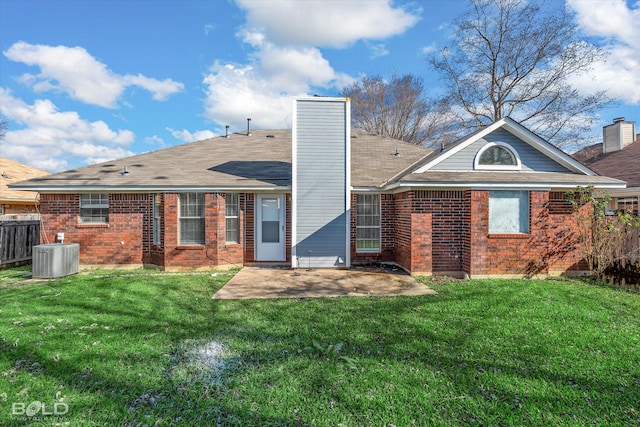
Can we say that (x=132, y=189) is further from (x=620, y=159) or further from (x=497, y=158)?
(x=620, y=159)

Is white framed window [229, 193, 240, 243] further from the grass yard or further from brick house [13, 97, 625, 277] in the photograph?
the grass yard

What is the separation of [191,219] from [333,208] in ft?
14.8

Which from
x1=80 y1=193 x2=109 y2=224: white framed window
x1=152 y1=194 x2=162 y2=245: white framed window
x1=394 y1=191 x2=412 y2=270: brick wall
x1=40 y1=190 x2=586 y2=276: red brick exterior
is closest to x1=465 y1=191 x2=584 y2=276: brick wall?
x1=40 y1=190 x2=586 y2=276: red brick exterior

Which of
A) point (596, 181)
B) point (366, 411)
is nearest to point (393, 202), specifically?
point (596, 181)

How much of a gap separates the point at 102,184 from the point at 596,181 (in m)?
14.3

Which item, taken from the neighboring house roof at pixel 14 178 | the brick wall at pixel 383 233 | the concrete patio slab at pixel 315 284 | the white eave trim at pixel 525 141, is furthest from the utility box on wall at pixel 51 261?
the white eave trim at pixel 525 141

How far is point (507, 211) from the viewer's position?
28.5 feet

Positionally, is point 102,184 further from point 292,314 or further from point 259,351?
point 259,351

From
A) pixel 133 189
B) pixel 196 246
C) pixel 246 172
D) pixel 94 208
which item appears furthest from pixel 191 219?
pixel 94 208

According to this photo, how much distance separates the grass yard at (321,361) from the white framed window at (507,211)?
2459 mm

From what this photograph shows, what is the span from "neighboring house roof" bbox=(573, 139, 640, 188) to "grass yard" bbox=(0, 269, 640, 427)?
26.2 ft

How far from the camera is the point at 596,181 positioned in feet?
27.9

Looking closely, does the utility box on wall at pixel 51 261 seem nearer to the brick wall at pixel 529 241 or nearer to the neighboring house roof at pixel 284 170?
the neighboring house roof at pixel 284 170

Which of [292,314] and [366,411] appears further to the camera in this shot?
[292,314]
